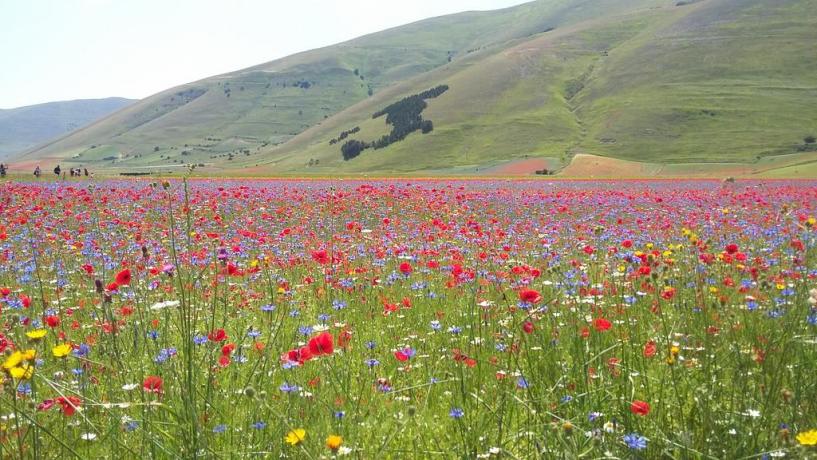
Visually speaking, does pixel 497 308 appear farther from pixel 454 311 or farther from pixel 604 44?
pixel 604 44

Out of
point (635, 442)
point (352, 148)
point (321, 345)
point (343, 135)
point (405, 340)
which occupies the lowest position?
point (405, 340)

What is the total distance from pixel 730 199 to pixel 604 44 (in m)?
163

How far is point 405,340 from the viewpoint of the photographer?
5113 mm

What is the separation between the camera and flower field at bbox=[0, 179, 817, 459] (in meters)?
2.68

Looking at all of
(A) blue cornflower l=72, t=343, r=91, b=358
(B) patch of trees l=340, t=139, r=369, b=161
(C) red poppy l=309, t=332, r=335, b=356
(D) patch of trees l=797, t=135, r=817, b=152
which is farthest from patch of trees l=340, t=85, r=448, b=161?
(C) red poppy l=309, t=332, r=335, b=356

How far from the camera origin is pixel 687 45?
127 m

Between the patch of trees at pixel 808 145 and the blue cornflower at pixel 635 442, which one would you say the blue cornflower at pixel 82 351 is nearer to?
the blue cornflower at pixel 635 442

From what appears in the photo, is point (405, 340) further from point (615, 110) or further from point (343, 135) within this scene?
point (343, 135)

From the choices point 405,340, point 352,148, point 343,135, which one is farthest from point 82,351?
point 343,135

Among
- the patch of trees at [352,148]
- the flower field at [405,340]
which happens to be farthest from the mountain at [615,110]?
the flower field at [405,340]

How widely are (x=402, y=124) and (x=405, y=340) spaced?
382ft

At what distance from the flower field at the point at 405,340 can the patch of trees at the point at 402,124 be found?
10143cm

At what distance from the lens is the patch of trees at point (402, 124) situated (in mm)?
113938

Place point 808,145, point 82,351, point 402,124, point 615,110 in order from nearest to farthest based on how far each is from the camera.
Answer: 1. point 82,351
2. point 808,145
3. point 615,110
4. point 402,124
